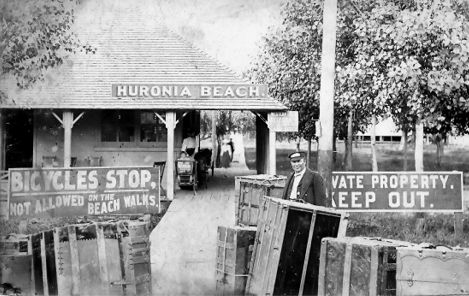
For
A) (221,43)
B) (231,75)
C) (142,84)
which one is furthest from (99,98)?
(221,43)

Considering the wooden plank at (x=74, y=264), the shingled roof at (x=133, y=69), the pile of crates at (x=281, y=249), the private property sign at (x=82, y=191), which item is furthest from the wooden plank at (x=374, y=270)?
the shingled roof at (x=133, y=69)

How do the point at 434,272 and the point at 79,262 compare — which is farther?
the point at 79,262

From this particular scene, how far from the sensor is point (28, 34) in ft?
27.3

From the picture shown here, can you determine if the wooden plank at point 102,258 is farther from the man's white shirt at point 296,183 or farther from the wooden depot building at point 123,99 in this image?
the wooden depot building at point 123,99

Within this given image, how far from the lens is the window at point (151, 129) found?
1584 centimetres

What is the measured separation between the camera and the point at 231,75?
14953mm

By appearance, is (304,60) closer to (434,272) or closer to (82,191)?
(82,191)

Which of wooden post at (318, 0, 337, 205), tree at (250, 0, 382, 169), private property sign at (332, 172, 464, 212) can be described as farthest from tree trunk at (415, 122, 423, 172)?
wooden post at (318, 0, 337, 205)

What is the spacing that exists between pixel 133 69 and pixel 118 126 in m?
2.00

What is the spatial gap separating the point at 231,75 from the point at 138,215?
20.3 feet

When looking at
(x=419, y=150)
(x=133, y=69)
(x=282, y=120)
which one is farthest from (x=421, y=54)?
(x=133, y=69)

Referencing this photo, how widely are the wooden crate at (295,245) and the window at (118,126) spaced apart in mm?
10486

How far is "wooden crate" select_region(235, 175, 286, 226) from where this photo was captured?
9.12 metres

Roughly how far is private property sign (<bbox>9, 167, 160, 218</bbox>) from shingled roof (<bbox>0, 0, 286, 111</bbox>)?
13.9 ft
